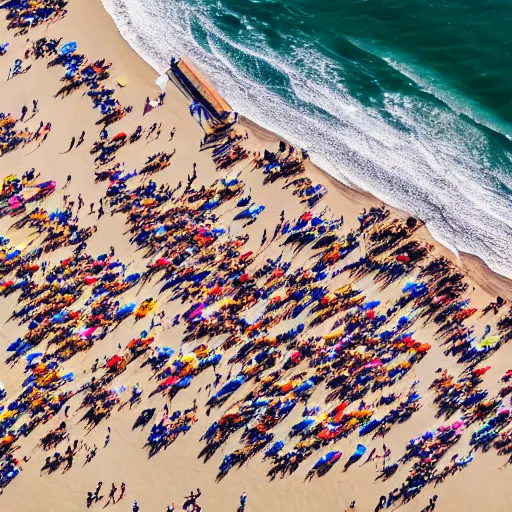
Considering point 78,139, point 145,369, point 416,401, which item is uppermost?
point 78,139

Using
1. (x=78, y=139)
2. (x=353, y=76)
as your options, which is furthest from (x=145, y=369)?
(x=353, y=76)

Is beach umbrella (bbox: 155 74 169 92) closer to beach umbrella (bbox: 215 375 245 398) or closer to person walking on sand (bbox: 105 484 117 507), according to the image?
beach umbrella (bbox: 215 375 245 398)

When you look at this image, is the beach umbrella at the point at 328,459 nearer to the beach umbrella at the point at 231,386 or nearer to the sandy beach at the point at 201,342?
the sandy beach at the point at 201,342

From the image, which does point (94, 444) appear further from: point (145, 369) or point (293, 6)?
point (293, 6)

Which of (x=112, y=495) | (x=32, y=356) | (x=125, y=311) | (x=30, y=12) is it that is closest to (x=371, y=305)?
(x=125, y=311)

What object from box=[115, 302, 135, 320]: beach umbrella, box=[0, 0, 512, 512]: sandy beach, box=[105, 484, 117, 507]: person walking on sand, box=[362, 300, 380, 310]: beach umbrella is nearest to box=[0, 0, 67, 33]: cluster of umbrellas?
box=[0, 0, 512, 512]: sandy beach

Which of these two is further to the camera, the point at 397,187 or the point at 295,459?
the point at 397,187

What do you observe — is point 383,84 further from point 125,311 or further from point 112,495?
point 112,495
